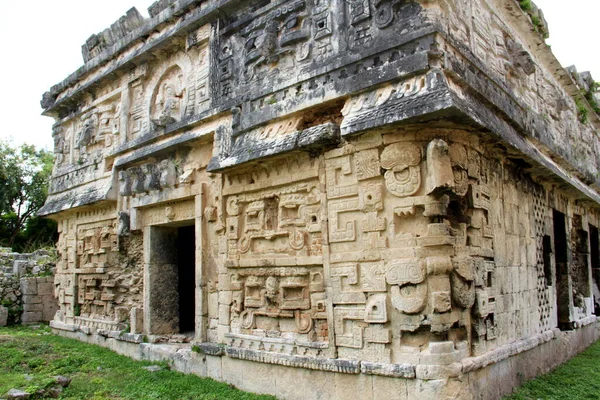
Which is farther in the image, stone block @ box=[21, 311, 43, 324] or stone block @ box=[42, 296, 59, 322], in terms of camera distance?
stone block @ box=[42, 296, 59, 322]

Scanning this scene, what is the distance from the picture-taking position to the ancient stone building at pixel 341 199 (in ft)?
15.8

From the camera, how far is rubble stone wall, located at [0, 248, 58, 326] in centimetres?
1195

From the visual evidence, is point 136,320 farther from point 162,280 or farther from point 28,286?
point 28,286

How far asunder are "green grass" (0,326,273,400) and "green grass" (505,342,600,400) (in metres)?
2.90

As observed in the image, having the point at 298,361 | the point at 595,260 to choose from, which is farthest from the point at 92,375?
the point at 595,260

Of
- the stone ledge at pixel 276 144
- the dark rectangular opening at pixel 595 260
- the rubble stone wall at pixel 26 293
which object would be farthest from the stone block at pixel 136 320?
the dark rectangular opening at pixel 595 260

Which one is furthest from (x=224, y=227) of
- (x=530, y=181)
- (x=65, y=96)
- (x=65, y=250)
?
(x=65, y=96)

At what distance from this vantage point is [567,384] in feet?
19.9

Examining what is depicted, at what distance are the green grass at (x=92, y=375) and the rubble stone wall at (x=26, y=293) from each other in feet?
10.4

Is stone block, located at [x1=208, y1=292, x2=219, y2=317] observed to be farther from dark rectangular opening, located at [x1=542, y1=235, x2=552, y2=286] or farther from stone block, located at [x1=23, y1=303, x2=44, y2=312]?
stone block, located at [x1=23, y1=303, x2=44, y2=312]

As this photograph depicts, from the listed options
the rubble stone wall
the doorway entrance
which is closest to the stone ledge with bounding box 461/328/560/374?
the doorway entrance

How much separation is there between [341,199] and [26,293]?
9.92 m

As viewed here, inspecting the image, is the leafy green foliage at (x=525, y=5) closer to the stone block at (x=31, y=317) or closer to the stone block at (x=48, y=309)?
the stone block at (x=48, y=309)

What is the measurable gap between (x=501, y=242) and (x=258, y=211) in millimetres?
2869
